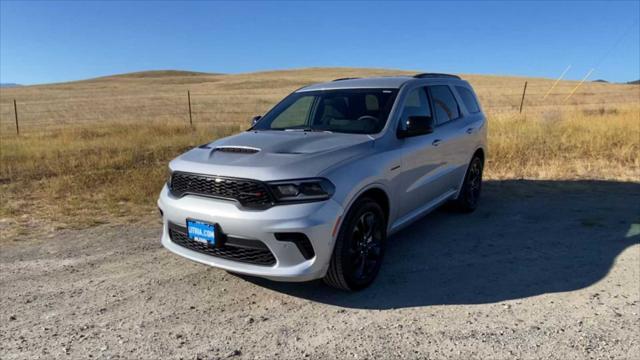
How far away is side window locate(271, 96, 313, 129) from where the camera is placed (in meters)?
5.11

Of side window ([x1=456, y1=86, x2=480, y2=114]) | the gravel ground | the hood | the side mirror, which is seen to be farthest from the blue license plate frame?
side window ([x1=456, y1=86, x2=480, y2=114])

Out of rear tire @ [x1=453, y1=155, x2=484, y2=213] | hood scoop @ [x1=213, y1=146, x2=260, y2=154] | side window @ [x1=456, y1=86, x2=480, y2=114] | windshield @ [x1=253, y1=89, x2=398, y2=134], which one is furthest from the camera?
side window @ [x1=456, y1=86, x2=480, y2=114]

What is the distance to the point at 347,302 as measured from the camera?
381cm

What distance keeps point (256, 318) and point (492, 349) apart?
1.62m

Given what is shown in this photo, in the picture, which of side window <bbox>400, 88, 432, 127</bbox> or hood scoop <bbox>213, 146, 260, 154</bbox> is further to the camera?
side window <bbox>400, 88, 432, 127</bbox>

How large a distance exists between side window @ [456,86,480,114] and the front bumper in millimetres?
3502

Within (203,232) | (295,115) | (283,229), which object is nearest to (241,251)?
(203,232)

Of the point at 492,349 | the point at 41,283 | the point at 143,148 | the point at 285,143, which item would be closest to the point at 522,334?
the point at 492,349

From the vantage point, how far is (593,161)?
31.5ft

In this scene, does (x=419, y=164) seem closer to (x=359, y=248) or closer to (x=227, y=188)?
(x=359, y=248)

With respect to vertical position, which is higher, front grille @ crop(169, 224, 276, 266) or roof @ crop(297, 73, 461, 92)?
roof @ crop(297, 73, 461, 92)

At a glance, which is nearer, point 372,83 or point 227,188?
point 227,188

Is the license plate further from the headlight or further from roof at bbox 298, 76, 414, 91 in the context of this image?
roof at bbox 298, 76, 414, 91

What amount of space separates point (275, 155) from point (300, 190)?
0.44 metres
